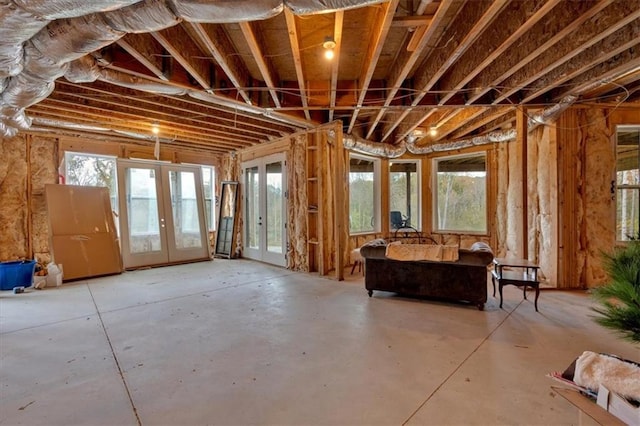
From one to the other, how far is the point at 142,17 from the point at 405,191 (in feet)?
21.4

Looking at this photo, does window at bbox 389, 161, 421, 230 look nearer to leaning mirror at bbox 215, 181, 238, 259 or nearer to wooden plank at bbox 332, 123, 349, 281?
wooden plank at bbox 332, 123, 349, 281

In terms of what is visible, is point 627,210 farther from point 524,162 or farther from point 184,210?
point 184,210

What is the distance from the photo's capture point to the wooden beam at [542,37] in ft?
8.19

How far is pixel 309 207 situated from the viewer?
591cm

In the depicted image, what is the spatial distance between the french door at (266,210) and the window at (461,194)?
12.0ft

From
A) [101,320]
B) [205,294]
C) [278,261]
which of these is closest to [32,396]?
[101,320]

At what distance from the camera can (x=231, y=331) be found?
3154 millimetres

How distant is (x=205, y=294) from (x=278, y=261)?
229 centimetres

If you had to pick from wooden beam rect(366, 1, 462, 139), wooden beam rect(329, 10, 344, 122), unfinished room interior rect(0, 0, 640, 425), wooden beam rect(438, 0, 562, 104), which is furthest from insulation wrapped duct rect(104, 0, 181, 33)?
wooden beam rect(438, 0, 562, 104)

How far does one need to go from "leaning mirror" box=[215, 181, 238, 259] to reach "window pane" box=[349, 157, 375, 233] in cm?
292

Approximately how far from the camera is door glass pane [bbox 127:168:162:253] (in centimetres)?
639

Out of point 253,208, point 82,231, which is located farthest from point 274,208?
point 82,231

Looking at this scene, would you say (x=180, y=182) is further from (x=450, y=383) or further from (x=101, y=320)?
(x=450, y=383)

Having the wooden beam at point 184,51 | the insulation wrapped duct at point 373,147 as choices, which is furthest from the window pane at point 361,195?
the wooden beam at point 184,51
